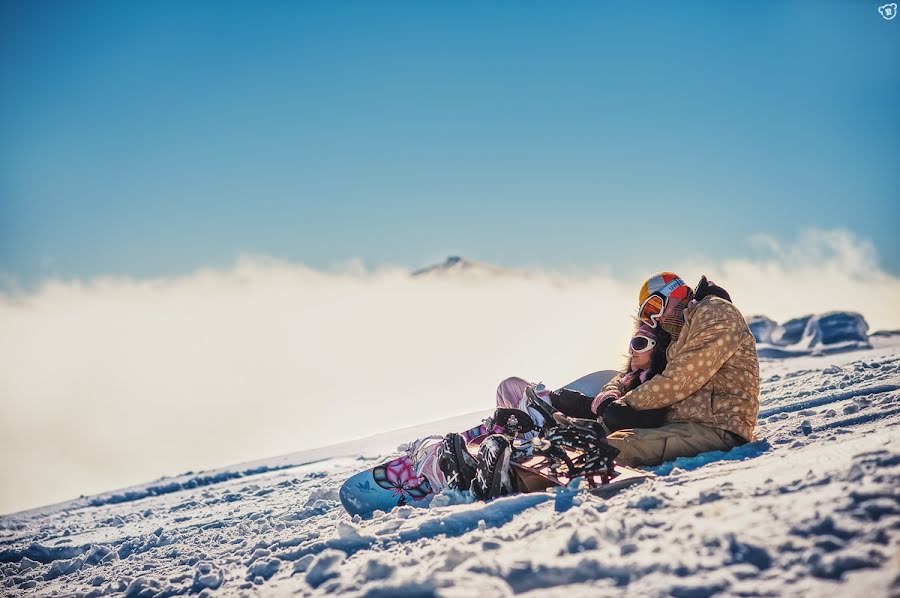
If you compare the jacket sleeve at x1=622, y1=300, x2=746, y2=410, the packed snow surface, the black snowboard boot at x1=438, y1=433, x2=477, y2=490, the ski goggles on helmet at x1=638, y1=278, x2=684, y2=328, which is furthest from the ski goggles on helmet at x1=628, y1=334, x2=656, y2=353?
the packed snow surface

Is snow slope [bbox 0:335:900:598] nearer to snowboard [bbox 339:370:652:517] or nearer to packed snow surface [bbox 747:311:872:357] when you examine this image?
snowboard [bbox 339:370:652:517]

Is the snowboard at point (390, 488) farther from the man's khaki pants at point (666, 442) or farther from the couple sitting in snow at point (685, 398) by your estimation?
the man's khaki pants at point (666, 442)

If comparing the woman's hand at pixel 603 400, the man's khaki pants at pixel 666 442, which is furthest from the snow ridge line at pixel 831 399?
the woman's hand at pixel 603 400

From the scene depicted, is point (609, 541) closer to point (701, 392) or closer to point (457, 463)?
point (457, 463)

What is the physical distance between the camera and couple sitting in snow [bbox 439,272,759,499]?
3.72 m

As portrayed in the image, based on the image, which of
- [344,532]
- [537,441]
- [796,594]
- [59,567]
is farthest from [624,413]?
[59,567]

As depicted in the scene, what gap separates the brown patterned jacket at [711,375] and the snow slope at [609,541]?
285 millimetres

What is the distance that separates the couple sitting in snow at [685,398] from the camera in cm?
372

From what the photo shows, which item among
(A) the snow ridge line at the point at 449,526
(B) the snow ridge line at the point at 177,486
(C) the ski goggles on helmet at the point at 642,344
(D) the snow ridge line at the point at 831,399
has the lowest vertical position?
(D) the snow ridge line at the point at 831,399

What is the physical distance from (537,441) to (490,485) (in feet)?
1.33

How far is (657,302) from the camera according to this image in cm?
416

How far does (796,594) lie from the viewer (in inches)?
61.4

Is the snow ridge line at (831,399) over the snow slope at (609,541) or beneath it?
beneath

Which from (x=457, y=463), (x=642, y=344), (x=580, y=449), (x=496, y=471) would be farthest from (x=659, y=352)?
(x=457, y=463)
